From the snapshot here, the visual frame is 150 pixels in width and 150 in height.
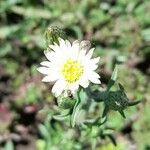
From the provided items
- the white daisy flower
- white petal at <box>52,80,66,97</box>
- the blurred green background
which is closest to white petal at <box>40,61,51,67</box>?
the white daisy flower

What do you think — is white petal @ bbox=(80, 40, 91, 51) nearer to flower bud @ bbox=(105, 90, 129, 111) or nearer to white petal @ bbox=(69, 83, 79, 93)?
white petal @ bbox=(69, 83, 79, 93)

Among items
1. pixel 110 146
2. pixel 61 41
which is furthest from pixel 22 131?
pixel 61 41

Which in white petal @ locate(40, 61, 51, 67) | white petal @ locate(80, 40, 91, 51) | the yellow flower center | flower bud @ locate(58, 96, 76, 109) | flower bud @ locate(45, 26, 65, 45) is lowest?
flower bud @ locate(58, 96, 76, 109)

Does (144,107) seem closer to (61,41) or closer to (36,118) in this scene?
(36,118)

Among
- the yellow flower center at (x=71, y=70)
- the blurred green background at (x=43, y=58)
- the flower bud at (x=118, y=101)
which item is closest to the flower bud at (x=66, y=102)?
the yellow flower center at (x=71, y=70)

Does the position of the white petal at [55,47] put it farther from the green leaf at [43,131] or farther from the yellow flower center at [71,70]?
the green leaf at [43,131]

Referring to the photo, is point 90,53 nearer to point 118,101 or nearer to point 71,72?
point 71,72

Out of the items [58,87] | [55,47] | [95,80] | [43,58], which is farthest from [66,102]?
[43,58]
